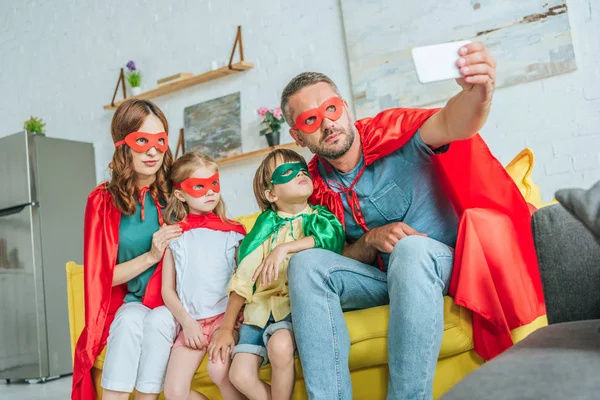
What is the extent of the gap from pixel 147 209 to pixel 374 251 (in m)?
0.98

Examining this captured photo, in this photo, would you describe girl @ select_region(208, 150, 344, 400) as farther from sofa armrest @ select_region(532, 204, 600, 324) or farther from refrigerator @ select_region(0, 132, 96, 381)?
refrigerator @ select_region(0, 132, 96, 381)

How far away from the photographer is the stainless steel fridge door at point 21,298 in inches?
179

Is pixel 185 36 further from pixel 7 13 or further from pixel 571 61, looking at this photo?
pixel 571 61

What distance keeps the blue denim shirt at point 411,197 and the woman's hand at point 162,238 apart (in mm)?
742

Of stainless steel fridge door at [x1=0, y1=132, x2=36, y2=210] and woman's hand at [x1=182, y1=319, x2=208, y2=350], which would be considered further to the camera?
stainless steel fridge door at [x1=0, y1=132, x2=36, y2=210]

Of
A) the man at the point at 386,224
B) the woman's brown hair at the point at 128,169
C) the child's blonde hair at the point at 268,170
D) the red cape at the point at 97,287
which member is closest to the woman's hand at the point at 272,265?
the man at the point at 386,224

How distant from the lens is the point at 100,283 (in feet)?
7.68

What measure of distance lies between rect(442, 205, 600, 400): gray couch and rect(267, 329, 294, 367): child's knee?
91cm

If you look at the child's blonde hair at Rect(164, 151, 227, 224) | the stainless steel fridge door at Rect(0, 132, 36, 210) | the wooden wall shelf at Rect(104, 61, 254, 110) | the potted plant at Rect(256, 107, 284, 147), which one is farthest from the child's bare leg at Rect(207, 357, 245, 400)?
the stainless steel fridge door at Rect(0, 132, 36, 210)

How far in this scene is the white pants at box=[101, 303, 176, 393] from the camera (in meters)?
2.11

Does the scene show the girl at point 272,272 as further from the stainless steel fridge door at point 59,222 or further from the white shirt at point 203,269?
the stainless steel fridge door at point 59,222

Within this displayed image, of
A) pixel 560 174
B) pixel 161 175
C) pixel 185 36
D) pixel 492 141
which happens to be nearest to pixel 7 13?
pixel 185 36

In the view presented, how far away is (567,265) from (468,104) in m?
0.71

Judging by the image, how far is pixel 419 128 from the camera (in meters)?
1.98
